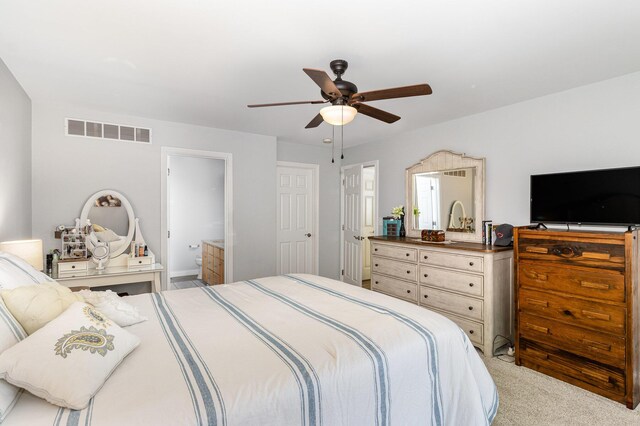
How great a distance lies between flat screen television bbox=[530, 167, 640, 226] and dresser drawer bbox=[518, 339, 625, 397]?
109 cm

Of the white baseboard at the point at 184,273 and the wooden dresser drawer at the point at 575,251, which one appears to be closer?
the wooden dresser drawer at the point at 575,251

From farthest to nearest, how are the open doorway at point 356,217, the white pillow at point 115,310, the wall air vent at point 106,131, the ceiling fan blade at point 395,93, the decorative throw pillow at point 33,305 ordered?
1. the open doorway at point 356,217
2. the wall air vent at point 106,131
3. the ceiling fan blade at point 395,93
4. the white pillow at point 115,310
5. the decorative throw pillow at point 33,305

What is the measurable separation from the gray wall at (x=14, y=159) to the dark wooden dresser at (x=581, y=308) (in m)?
4.27

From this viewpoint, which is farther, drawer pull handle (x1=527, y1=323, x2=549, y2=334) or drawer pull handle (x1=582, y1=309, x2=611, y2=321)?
drawer pull handle (x1=527, y1=323, x2=549, y2=334)

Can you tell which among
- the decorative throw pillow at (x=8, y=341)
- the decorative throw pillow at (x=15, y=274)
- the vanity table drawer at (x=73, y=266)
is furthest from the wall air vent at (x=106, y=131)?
the decorative throw pillow at (x=8, y=341)

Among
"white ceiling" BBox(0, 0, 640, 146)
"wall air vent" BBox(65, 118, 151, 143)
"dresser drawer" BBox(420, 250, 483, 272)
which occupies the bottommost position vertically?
"dresser drawer" BBox(420, 250, 483, 272)

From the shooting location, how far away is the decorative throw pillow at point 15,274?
4.82ft

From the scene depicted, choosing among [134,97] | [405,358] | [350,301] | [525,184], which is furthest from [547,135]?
[134,97]

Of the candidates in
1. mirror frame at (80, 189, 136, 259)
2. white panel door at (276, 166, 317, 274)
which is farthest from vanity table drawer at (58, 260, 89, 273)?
white panel door at (276, 166, 317, 274)

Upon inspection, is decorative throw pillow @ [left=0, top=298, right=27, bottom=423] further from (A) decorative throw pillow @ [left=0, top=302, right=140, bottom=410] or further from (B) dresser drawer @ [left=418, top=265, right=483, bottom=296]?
(B) dresser drawer @ [left=418, top=265, right=483, bottom=296]

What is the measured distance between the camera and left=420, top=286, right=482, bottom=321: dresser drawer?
3.17 m

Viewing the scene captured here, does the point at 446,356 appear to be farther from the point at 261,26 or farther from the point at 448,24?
the point at 261,26

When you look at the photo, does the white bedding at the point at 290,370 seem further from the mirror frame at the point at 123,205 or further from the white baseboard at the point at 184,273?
the white baseboard at the point at 184,273

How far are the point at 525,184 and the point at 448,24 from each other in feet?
6.83
